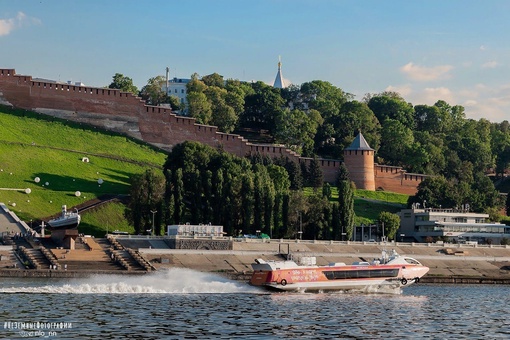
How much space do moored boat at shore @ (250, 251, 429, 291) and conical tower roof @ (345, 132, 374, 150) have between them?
290 feet

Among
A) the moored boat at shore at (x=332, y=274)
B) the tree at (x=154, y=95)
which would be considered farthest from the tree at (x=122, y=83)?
the moored boat at shore at (x=332, y=274)

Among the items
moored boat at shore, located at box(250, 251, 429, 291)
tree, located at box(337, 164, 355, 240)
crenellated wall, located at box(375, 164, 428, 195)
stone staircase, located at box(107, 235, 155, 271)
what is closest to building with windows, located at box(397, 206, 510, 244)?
tree, located at box(337, 164, 355, 240)

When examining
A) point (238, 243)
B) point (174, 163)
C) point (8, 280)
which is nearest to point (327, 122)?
point (174, 163)

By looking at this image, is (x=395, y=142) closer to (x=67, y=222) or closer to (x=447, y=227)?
(x=447, y=227)

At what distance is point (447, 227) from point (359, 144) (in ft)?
93.4

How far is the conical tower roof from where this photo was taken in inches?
6772

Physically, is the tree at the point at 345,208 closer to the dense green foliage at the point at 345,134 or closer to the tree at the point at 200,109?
the dense green foliage at the point at 345,134

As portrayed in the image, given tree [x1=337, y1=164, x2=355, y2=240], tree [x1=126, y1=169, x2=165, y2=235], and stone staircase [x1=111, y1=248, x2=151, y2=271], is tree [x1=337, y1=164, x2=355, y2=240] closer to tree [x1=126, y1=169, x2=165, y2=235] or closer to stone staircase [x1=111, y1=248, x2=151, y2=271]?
tree [x1=126, y1=169, x2=165, y2=235]

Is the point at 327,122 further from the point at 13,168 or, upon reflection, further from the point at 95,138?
the point at 13,168

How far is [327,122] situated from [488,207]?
38.0 metres

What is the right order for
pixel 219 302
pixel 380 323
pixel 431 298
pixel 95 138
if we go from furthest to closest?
pixel 95 138, pixel 431 298, pixel 219 302, pixel 380 323

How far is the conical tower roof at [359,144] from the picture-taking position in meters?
172

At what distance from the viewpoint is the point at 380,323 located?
57.5 metres

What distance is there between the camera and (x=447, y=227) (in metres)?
149
